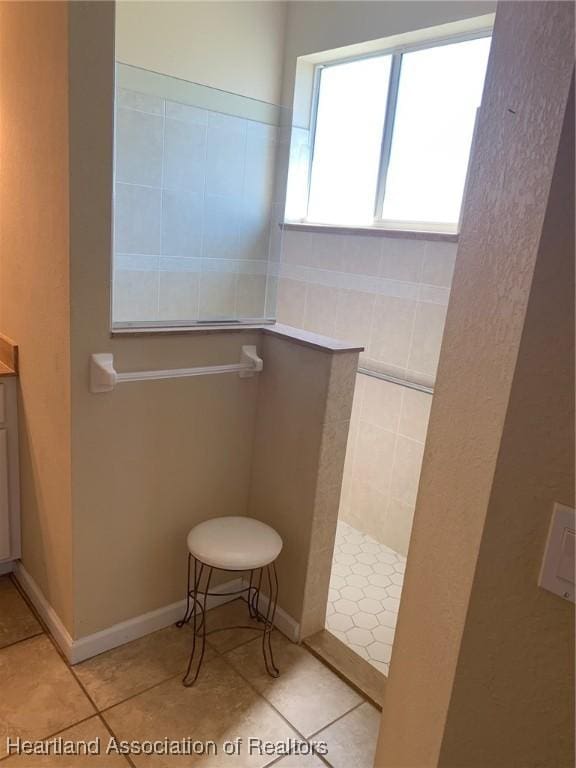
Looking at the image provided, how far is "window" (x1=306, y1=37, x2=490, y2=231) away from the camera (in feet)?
8.76

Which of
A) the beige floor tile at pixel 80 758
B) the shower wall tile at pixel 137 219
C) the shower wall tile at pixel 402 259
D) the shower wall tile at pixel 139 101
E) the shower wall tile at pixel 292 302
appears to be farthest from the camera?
the shower wall tile at pixel 292 302

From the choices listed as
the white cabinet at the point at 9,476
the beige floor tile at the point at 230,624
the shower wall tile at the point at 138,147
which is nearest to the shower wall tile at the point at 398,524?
the beige floor tile at the point at 230,624

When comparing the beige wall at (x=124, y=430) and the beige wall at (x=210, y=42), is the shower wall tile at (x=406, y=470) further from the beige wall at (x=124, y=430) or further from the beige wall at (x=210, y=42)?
the beige wall at (x=210, y=42)

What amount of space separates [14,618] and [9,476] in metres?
0.53

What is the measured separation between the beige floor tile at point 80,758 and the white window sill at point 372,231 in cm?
191

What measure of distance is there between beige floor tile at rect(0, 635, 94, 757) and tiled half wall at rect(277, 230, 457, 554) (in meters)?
1.71

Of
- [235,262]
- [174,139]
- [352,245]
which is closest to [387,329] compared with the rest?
[352,245]

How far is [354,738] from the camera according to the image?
1.80 metres

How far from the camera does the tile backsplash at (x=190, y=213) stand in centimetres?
187

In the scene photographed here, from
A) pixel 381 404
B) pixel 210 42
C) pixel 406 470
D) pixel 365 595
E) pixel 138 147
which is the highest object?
pixel 210 42

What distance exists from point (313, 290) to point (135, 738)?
2.31 meters

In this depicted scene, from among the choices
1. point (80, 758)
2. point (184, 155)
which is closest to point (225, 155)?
point (184, 155)

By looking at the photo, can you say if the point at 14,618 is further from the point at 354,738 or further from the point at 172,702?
the point at 354,738

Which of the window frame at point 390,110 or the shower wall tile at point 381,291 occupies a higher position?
the window frame at point 390,110
